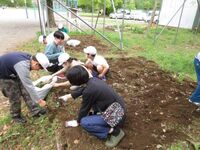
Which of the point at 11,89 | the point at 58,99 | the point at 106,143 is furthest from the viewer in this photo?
the point at 58,99

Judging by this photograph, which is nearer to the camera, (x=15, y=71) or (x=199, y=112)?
(x=15, y=71)

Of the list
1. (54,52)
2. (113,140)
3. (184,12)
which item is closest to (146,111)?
(113,140)

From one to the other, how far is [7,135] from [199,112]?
320cm

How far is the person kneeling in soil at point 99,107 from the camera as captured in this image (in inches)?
111

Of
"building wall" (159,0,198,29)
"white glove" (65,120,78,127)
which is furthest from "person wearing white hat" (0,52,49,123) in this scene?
"building wall" (159,0,198,29)

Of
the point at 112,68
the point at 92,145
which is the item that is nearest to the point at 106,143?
the point at 92,145

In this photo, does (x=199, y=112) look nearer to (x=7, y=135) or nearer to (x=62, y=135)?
(x=62, y=135)

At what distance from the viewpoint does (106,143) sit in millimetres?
3072

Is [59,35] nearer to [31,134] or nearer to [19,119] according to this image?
[19,119]

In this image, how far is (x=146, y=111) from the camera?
3850 mm

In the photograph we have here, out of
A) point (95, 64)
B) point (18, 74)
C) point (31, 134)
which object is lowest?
point (31, 134)

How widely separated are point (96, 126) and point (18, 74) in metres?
1.31

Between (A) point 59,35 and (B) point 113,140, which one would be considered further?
(A) point 59,35

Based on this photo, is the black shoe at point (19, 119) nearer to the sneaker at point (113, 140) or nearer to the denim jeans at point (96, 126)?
the denim jeans at point (96, 126)
